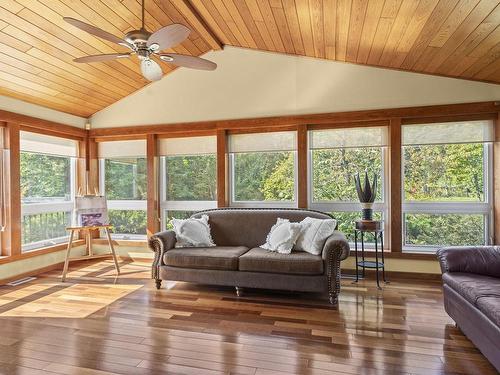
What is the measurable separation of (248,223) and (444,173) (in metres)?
2.70

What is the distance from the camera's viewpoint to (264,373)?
6.82 ft

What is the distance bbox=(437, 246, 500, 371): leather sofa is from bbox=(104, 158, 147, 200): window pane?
4.46m

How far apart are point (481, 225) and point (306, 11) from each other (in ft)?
11.3

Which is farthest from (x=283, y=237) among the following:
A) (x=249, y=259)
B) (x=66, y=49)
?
(x=66, y=49)

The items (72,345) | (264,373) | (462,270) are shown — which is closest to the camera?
(264,373)

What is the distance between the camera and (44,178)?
4859 millimetres

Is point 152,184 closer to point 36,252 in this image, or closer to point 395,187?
point 36,252

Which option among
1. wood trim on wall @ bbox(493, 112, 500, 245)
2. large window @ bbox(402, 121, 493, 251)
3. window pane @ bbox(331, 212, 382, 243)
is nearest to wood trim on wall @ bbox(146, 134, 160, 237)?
window pane @ bbox(331, 212, 382, 243)

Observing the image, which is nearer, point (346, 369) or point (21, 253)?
point (346, 369)

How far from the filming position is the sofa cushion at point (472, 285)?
7.20ft

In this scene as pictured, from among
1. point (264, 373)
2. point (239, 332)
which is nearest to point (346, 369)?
point (264, 373)

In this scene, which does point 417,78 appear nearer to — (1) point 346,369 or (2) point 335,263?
(2) point 335,263

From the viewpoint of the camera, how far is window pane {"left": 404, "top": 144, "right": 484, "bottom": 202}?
3984 mm

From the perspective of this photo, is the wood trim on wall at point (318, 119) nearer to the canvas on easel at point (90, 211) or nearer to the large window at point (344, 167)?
the large window at point (344, 167)
